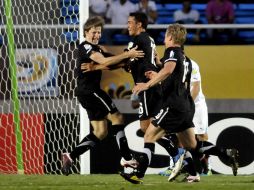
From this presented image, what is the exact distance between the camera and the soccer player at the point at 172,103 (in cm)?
1051

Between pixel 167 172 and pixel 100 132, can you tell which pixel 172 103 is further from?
pixel 167 172

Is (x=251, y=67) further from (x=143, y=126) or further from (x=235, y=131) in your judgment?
(x=143, y=126)

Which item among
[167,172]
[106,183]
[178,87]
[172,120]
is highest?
[178,87]

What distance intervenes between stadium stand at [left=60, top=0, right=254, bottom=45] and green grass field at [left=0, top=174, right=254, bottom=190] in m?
2.43

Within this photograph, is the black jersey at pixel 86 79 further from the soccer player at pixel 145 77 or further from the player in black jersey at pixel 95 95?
the soccer player at pixel 145 77

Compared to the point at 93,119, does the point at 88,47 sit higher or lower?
higher

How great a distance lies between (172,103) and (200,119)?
252 centimetres

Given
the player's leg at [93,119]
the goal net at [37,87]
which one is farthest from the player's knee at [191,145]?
the goal net at [37,87]

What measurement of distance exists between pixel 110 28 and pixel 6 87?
165 cm

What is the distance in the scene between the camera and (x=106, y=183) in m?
10.9

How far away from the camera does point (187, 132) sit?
35.0 feet

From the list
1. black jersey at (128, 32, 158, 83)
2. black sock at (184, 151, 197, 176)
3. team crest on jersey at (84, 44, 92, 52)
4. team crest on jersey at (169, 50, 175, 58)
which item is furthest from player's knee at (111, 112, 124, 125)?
team crest on jersey at (169, 50, 175, 58)

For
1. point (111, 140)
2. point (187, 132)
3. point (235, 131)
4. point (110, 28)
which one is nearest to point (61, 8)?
point (110, 28)

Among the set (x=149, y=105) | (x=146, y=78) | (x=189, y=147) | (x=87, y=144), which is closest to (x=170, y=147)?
(x=149, y=105)
